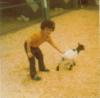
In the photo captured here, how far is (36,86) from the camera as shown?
6.23 ft

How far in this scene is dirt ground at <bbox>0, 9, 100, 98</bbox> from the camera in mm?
1817

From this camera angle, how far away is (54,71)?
84.7 inches

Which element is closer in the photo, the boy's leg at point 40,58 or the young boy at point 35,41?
the young boy at point 35,41

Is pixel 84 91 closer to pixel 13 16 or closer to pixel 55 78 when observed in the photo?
pixel 55 78

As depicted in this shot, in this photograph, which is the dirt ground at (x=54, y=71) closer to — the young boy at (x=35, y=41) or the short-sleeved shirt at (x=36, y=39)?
the young boy at (x=35, y=41)

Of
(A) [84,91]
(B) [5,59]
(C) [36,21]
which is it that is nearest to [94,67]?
(A) [84,91]

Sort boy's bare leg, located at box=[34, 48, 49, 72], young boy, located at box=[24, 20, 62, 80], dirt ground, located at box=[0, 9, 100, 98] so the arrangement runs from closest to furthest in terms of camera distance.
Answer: dirt ground, located at box=[0, 9, 100, 98] → young boy, located at box=[24, 20, 62, 80] → boy's bare leg, located at box=[34, 48, 49, 72]

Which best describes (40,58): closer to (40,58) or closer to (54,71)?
(40,58)

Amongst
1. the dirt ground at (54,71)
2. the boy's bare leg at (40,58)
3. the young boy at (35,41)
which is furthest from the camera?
the boy's bare leg at (40,58)

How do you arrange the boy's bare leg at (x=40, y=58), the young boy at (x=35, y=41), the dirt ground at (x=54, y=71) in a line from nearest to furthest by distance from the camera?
the dirt ground at (x=54, y=71)
the young boy at (x=35, y=41)
the boy's bare leg at (x=40, y=58)

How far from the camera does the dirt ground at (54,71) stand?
182 centimetres

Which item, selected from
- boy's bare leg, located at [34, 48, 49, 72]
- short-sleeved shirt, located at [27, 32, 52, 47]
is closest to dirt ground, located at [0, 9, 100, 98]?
boy's bare leg, located at [34, 48, 49, 72]

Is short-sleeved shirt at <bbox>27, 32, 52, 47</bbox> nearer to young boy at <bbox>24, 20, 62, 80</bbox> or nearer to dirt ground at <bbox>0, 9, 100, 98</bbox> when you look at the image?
young boy at <bbox>24, 20, 62, 80</bbox>

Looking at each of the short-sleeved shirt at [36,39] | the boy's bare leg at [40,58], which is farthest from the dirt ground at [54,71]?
the short-sleeved shirt at [36,39]
